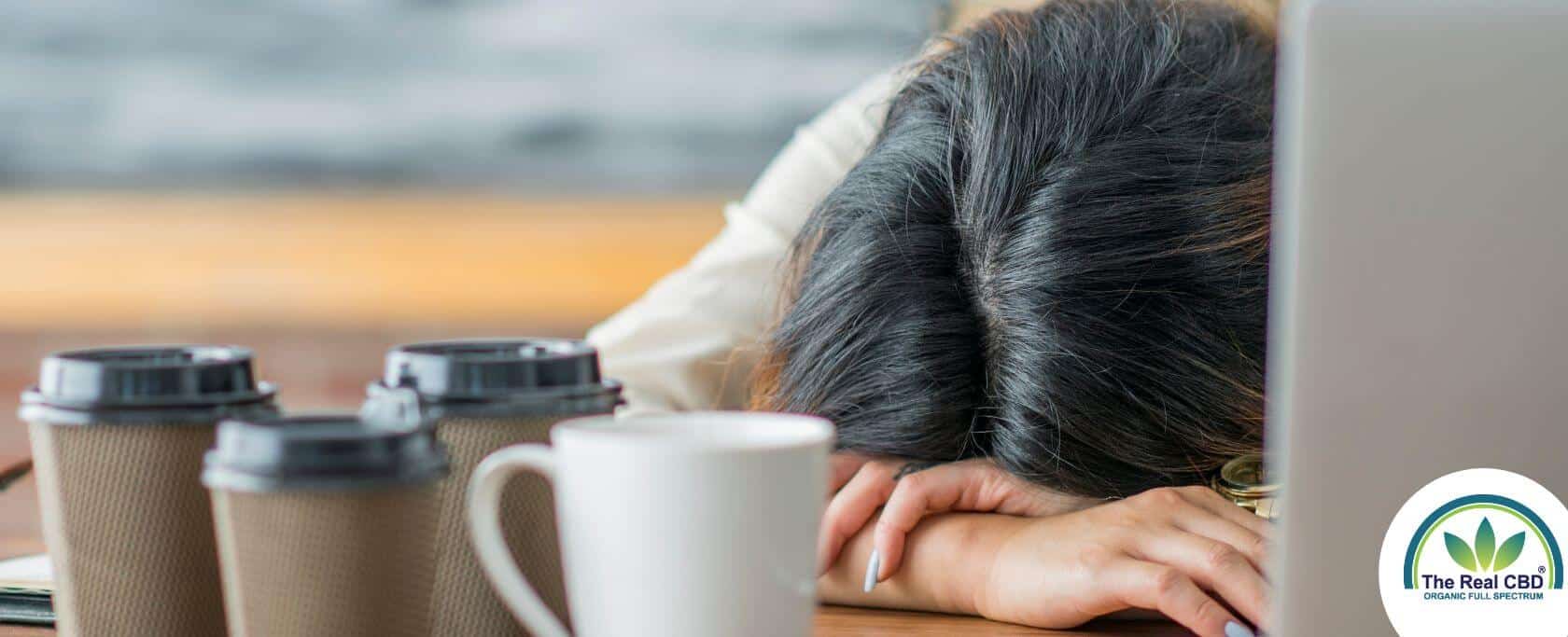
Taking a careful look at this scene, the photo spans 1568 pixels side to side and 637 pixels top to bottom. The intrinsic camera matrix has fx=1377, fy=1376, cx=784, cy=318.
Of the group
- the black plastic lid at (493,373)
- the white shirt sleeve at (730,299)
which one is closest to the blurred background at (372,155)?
the white shirt sleeve at (730,299)

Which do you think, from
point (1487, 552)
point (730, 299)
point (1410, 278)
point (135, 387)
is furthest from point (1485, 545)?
point (730, 299)

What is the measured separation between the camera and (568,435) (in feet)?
1.57

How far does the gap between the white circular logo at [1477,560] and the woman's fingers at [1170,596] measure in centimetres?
17

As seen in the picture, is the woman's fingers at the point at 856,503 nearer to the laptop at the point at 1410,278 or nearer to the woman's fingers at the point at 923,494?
the woman's fingers at the point at 923,494

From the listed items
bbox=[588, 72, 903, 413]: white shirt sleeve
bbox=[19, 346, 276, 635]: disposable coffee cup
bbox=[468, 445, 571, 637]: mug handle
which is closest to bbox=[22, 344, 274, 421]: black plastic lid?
bbox=[19, 346, 276, 635]: disposable coffee cup

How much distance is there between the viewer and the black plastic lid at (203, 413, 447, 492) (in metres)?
0.46

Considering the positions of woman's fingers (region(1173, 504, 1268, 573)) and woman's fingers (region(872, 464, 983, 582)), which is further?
woman's fingers (region(872, 464, 983, 582))

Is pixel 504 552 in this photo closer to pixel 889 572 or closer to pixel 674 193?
pixel 889 572

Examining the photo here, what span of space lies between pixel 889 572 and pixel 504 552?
0.35 m

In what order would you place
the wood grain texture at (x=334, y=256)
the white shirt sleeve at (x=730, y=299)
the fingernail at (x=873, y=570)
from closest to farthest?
the fingernail at (x=873, y=570) < the white shirt sleeve at (x=730, y=299) < the wood grain texture at (x=334, y=256)

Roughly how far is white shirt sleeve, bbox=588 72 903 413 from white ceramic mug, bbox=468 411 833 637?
0.85 m

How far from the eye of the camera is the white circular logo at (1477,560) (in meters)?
0.49

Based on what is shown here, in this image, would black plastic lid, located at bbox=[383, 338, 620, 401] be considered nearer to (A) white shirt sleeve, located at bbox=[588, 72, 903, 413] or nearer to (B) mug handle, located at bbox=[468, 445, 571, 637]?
(B) mug handle, located at bbox=[468, 445, 571, 637]

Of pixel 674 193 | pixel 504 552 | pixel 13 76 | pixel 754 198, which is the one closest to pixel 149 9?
pixel 13 76
